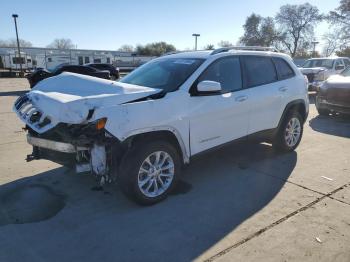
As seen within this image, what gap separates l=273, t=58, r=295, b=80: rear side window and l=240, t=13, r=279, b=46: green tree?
64267 millimetres

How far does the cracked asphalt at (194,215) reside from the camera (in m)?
3.21

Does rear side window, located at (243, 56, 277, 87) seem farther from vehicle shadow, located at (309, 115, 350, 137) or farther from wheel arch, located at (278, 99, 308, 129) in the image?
vehicle shadow, located at (309, 115, 350, 137)

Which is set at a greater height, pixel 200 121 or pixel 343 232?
pixel 200 121

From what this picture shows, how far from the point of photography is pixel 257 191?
4.56 metres

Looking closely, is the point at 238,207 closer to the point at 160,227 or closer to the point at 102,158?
the point at 160,227

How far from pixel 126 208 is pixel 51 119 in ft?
4.40

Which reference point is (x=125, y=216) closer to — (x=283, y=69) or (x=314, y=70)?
(x=283, y=69)

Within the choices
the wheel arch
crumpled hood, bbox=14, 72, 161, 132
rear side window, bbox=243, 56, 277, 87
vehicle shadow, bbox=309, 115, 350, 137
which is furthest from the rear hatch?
crumpled hood, bbox=14, 72, 161, 132

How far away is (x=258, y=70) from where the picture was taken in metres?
5.51

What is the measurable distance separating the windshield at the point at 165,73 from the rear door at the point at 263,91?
3.29 feet

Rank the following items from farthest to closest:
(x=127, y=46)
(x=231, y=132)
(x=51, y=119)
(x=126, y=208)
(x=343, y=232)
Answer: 1. (x=127, y=46)
2. (x=231, y=132)
3. (x=126, y=208)
4. (x=51, y=119)
5. (x=343, y=232)

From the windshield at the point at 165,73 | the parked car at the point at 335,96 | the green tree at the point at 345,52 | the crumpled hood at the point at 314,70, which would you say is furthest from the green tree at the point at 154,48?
the windshield at the point at 165,73

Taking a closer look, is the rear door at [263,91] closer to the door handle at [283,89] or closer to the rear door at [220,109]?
the door handle at [283,89]

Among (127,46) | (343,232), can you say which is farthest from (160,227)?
(127,46)
